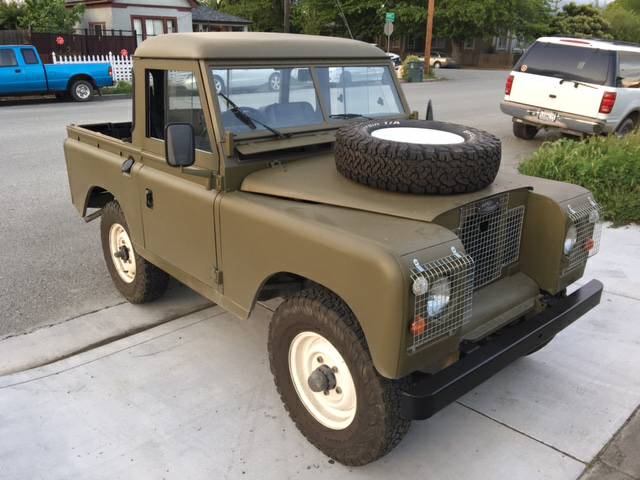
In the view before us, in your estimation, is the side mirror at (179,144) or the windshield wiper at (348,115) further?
the windshield wiper at (348,115)

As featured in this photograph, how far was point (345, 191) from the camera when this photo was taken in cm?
305

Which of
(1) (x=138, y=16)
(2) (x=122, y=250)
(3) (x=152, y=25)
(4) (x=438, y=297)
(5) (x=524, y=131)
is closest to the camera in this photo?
(4) (x=438, y=297)

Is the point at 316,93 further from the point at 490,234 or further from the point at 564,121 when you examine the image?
the point at 564,121

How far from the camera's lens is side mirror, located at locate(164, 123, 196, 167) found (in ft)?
10.2

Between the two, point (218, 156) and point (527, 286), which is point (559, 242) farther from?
point (218, 156)

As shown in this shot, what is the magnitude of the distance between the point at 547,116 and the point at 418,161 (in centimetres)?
890

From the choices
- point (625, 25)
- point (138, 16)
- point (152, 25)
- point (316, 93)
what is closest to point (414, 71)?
point (152, 25)

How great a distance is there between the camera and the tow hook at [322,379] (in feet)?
9.28

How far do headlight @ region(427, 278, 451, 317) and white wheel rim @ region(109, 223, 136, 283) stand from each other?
272 cm

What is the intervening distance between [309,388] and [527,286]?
1356 millimetres

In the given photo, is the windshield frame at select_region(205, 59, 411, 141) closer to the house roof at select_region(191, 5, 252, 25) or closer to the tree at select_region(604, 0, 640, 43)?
the house roof at select_region(191, 5, 252, 25)

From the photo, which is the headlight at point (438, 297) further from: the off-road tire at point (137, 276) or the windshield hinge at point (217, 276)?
the off-road tire at point (137, 276)

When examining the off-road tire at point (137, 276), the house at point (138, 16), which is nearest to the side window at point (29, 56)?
the house at point (138, 16)

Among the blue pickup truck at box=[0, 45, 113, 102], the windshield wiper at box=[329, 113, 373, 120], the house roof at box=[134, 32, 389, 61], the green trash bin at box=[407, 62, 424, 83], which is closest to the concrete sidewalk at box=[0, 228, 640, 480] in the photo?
the windshield wiper at box=[329, 113, 373, 120]
